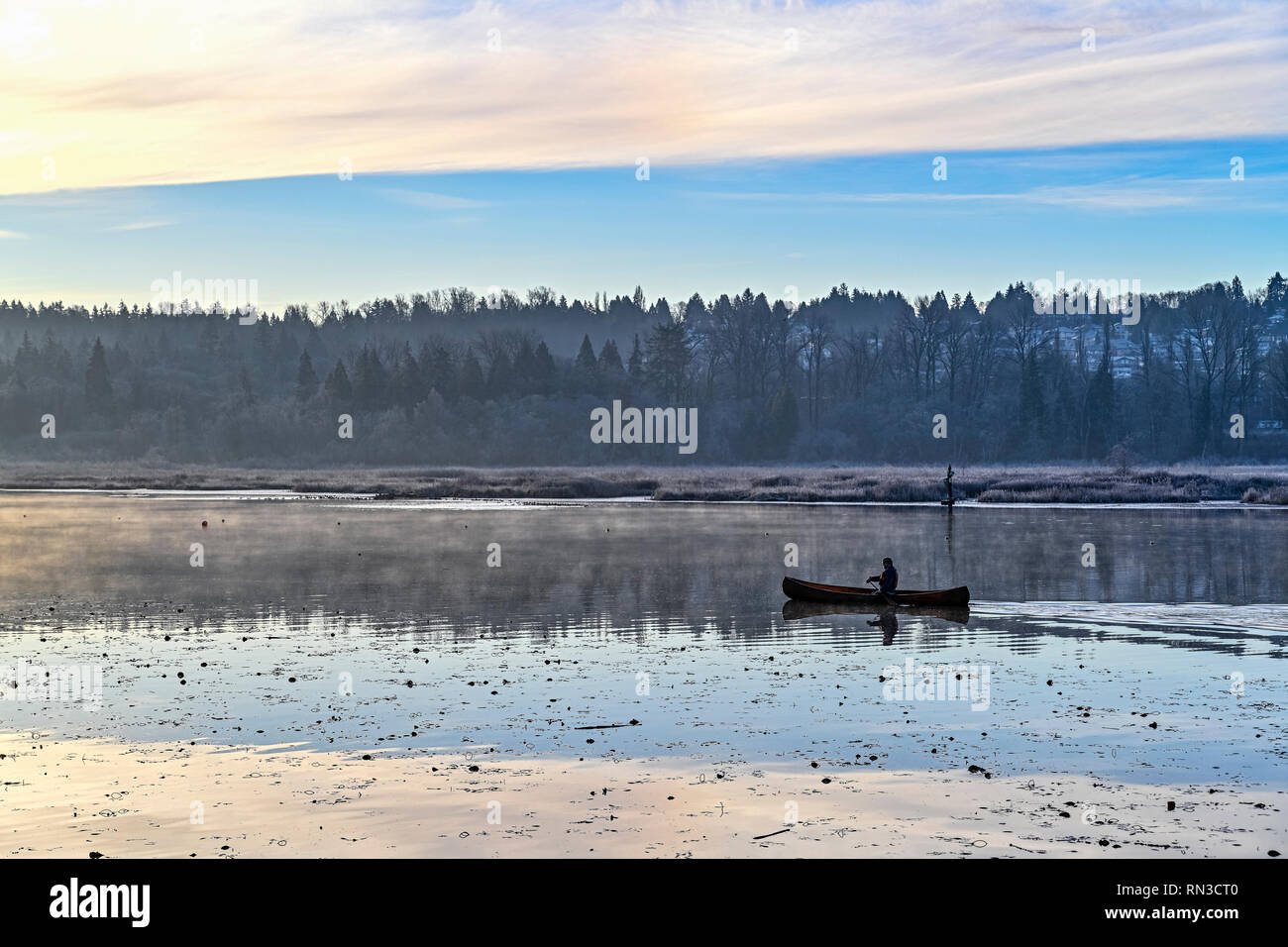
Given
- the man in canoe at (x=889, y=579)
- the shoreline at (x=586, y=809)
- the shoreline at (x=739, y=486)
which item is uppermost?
the shoreline at (x=739, y=486)

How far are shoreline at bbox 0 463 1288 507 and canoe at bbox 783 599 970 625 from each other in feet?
187

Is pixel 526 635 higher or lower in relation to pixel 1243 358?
lower

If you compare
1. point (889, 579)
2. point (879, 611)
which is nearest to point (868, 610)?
point (879, 611)

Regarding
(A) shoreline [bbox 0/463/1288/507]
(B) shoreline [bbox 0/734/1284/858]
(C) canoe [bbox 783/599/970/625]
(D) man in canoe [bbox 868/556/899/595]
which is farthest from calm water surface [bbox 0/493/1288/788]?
(A) shoreline [bbox 0/463/1288/507]

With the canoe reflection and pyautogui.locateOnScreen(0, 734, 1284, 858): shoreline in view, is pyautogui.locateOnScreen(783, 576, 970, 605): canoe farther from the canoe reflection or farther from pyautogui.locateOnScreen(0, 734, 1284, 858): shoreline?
pyautogui.locateOnScreen(0, 734, 1284, 858): shoreline

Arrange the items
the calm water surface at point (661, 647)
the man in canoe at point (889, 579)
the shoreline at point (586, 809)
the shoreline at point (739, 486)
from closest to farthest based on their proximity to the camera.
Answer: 1. the shoreline at point (586, 809)
2. the calm water surface at point (661, 647)
3. the man in canoe at point (889, 579)
4. the shoreline at point (739, 486)

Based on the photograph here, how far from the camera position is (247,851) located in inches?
506

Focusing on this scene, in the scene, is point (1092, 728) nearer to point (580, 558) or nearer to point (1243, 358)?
point (580, 558)

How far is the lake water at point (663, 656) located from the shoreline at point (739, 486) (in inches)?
1422

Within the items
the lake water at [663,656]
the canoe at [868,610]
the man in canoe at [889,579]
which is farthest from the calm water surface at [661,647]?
the man in canoe at [889,579]

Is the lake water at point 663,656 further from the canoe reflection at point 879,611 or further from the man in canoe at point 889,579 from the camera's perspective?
the man in canoe at point 889,579

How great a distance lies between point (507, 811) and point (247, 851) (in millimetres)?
2730

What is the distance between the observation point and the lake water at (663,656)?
17.4 metres
